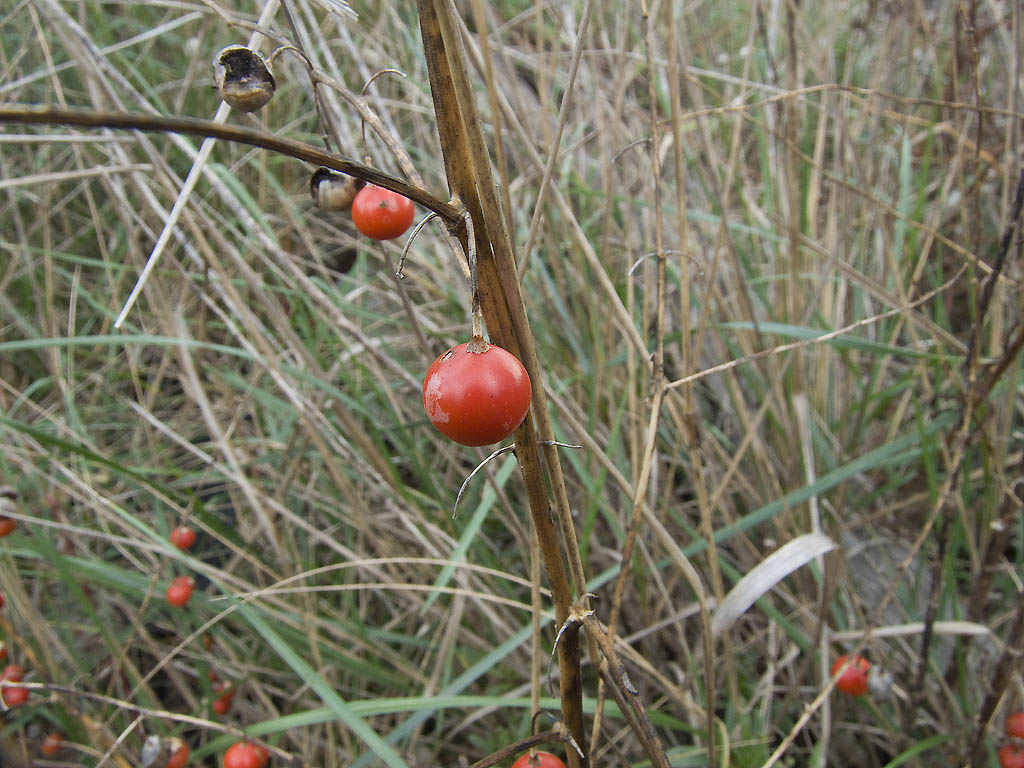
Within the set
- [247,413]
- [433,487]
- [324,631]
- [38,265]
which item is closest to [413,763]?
Answer: [324,631]

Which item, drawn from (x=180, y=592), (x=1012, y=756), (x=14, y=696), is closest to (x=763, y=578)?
(x=1012, y=756)

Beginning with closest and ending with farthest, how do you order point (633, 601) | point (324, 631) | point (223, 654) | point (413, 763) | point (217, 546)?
1. point (413, 763)
2. point (633, 601)
3. point (324, 631)
4. point (223, 654)
5. point (217, 546)

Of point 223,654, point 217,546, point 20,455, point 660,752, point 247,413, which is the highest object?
point 660,752

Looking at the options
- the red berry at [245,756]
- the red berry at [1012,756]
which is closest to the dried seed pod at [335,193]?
the red berry at [245,756]

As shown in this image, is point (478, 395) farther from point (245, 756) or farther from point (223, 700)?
point (223, 700)

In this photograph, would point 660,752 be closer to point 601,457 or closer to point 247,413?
point 601,457
